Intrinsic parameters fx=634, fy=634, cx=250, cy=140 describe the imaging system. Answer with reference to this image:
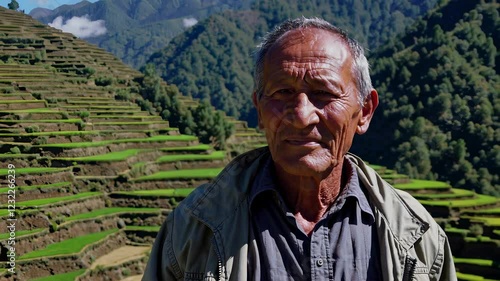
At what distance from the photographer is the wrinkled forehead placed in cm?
209

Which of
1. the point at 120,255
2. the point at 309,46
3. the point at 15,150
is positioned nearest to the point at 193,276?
the point at 309,46

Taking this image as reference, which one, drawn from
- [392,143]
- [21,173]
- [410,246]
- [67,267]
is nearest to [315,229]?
[410,246]

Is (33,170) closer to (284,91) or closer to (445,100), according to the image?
(284,91)

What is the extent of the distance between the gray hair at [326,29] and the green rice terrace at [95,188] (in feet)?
37.1

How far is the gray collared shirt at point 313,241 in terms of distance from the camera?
6.56 feet

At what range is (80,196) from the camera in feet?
55.3

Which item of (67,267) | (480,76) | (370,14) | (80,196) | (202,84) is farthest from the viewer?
(370,14)

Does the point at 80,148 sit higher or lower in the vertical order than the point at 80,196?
higher

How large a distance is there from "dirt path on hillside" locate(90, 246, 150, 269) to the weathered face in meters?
12.9

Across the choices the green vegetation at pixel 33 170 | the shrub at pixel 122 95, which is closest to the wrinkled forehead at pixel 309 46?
the green vegetation at pixel 33 170

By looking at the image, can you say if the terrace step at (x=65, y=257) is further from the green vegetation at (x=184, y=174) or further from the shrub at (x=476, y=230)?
the shrub at (x=476, y=230)

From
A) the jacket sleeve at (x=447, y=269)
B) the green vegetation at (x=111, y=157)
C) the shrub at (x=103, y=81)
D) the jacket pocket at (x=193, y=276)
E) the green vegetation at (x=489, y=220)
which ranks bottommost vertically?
the green vegetation at (x=489, y=220)

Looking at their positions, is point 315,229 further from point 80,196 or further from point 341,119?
point 80,196

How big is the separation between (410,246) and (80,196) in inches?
617
